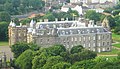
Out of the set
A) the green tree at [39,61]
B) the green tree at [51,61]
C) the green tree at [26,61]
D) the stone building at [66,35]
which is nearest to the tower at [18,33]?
the stone building at [66,35]

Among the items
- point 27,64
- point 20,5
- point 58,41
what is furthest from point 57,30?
point 20,5

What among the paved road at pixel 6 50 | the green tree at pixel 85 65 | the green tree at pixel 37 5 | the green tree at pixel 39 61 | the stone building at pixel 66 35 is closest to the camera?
the green tree at pixel 85 65

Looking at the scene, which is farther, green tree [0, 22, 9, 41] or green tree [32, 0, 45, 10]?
green tree [32, 0, 45, 10]

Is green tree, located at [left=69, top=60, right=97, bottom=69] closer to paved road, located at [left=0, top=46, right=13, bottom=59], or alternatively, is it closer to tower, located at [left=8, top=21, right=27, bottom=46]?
paved road, located at [left=0, top=46, right=13, bottom=59]

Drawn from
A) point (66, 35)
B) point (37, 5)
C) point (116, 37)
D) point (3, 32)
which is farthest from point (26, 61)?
point (37, 5)

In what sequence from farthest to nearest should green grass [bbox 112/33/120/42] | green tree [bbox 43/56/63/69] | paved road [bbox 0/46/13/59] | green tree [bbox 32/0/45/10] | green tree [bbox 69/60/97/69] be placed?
green tree [bbox 32/0/45/10] < green grass [bbox 112/33/120/42] < paved road [bbox 0/46/13/59] < green tree [bbox 43/56/63/69] < green tree [bbox 69/60/97/69]

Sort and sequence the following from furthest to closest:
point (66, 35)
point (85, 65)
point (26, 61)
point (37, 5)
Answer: point (37, 5) → point (66, 35) → point (26, 61) → point (85, 65)

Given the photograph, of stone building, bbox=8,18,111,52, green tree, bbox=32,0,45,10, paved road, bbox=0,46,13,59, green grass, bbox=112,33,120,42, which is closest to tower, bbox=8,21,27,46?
stone building, bbox=8,18,111,52

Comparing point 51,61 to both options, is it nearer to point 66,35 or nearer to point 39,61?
point 39,61

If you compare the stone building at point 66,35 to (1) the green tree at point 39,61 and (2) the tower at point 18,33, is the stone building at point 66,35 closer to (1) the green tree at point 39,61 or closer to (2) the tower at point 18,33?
(2) the tower at point 18,33
